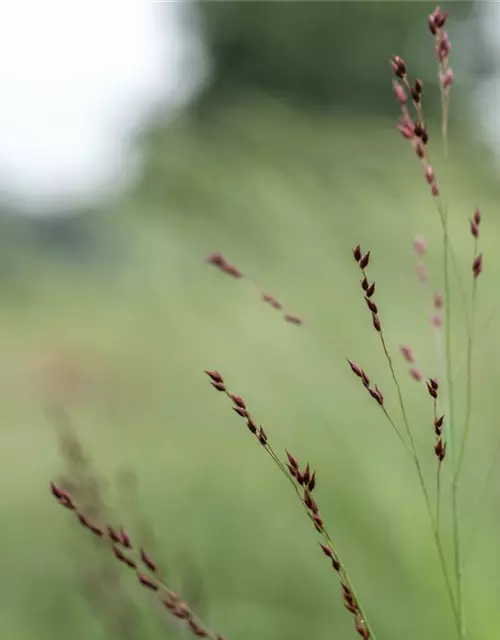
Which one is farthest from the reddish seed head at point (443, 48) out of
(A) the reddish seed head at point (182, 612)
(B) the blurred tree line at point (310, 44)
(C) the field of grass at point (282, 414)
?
(B) the blurred tree line at point (310, 44)

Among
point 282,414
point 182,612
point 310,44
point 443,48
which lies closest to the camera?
point 182,612

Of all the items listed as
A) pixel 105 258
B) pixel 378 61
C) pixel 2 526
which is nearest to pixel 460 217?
pixel 2 526

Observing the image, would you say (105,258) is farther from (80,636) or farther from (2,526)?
(80,636)

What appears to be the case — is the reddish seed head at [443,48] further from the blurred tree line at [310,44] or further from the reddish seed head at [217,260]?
the blurred tree line at [310,44]

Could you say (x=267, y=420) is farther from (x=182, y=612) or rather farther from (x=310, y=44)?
(x=310, y=44)

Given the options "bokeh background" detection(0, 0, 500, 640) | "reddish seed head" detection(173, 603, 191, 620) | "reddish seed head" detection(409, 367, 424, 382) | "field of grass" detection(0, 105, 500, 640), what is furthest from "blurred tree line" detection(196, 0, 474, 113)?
"reddish seed head" detection(173, 603, 191, 620)

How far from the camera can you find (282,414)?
6.02 ft

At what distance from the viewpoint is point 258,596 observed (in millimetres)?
1524

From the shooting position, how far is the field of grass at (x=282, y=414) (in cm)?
136

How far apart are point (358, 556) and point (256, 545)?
0.34 meters

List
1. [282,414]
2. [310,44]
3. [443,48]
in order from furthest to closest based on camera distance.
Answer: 1. [310,44]
2. [282,414]
3. [443,48]

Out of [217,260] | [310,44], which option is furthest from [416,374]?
[310,44]

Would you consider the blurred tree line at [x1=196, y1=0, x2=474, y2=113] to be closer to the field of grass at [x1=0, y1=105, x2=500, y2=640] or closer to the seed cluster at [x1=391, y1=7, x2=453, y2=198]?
the field of grass at [x1=0, y1=105, x2=500, y2=640]

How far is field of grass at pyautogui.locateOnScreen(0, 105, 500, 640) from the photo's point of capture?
4.47 feet
